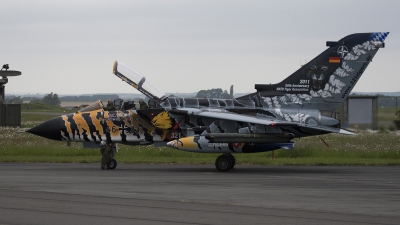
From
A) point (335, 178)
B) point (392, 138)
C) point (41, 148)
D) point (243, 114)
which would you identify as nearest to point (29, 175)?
point (243, 114)

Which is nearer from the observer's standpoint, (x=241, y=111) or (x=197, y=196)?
(x=197, y=196)

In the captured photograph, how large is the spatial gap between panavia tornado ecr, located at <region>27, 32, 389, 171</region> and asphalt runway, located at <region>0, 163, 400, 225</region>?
1.25 m

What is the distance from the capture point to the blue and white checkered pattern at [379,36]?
20391 millimetres

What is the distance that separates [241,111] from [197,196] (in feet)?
25.4

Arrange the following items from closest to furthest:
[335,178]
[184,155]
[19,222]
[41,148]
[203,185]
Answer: [19,222]
[203,185]
[335,178]
[184,155]
[41,148]

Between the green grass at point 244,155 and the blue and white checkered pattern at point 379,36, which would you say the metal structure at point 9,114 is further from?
the blue and white checkered pattern at point 379,36

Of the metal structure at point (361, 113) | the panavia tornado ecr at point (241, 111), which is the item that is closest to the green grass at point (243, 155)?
the panavia tornado ecr at point (241, 111)

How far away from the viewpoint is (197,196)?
42.3 feet

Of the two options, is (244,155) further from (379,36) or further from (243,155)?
(379,36)

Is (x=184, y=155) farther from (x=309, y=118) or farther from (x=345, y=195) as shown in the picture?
(x=345, y=195)

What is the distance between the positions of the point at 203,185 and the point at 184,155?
10.7 m

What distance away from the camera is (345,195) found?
523 inches

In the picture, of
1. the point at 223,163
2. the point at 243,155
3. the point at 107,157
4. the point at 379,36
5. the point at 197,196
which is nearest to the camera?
the point at 197,196

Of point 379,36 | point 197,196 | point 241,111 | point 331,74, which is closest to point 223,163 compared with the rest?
point 241,111
